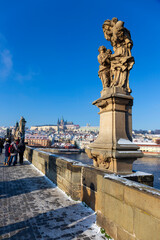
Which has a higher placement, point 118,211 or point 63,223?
point 118,211

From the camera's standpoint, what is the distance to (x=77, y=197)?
4500 mm

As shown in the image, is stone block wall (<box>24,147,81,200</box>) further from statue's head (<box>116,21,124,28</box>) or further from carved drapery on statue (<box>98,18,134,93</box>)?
statue's head (<box>116,21,124,28</box>)

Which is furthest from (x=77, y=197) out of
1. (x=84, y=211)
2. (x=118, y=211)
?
(x=118, y=211)

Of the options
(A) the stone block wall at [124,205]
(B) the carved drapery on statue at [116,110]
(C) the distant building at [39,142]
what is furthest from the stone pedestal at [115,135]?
(C) the distant building at [39,142]

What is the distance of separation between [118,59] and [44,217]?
3758mm

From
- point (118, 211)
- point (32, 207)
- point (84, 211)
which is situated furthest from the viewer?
point (32, 207)

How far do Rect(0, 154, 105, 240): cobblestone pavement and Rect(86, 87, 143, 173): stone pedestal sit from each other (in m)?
1.13

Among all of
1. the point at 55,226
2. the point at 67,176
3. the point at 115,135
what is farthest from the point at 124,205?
the point at 67,176

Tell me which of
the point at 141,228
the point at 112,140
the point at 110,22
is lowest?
the point at 141,228

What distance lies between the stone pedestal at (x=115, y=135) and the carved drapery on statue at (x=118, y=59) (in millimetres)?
280

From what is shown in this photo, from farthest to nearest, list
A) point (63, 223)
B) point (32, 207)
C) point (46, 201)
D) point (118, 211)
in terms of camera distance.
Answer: point (46, 201), point (32, 207), point (63, 223), point (118, 211)

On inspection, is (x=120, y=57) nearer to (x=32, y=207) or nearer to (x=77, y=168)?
(x=77, y=168)

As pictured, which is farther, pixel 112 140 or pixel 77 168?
pixel 77 168

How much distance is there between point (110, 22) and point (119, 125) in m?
2.70
